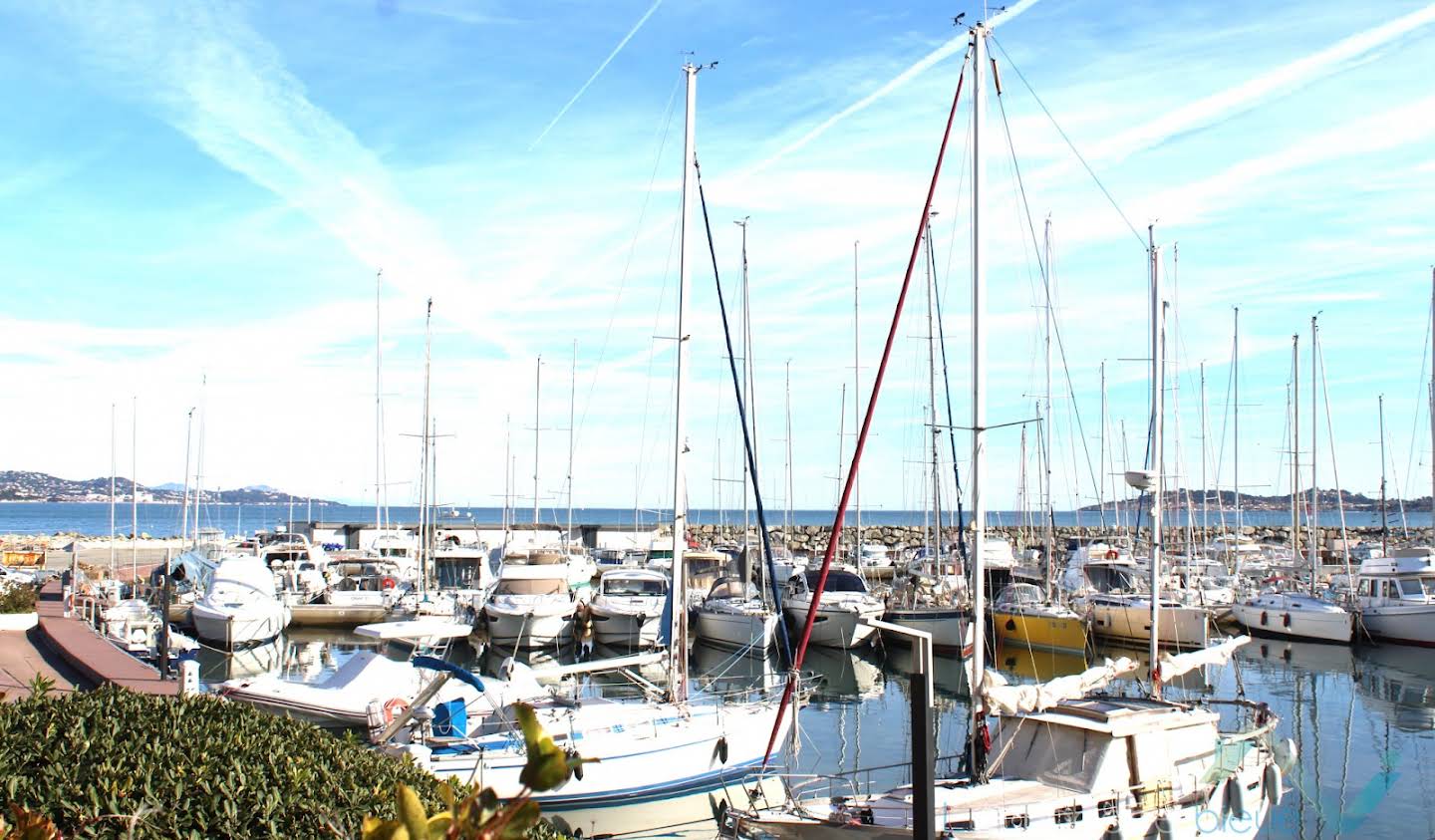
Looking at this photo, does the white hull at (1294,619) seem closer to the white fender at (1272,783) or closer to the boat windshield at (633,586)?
the boat windshield at (633,586)

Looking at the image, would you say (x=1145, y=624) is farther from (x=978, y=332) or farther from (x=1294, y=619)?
(x=978, y=332)

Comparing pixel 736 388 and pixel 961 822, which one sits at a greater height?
pixel 736 388

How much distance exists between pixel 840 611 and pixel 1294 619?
682 inches

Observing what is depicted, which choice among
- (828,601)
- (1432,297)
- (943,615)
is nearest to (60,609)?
(828,601)

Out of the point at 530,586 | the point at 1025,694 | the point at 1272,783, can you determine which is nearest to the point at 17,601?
the point at 530,586

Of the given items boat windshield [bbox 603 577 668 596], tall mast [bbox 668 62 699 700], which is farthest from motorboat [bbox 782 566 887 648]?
tall mast [bbox 668 62 699 700]

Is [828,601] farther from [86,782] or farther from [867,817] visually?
[86,782]

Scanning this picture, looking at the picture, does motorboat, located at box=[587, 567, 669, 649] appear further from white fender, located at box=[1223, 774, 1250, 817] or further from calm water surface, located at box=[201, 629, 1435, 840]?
white fender, located at box=[1223, 774, 1250, 817]

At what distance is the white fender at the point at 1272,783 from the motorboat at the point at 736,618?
19006 mm

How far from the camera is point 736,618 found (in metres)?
35.0

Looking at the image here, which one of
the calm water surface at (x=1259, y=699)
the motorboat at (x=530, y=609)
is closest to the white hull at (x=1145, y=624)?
the calm water surface at (x=1259, y=699)

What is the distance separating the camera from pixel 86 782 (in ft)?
22.0

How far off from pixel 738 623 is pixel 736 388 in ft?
46.6

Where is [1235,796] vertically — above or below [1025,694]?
below
